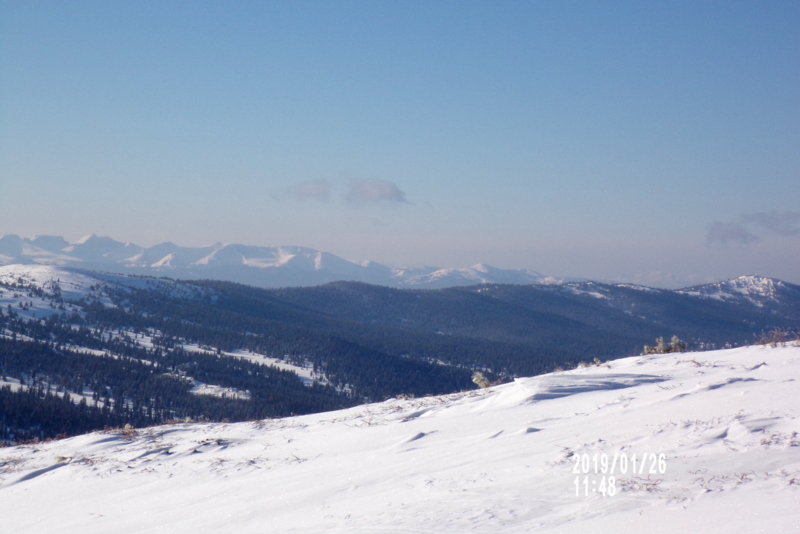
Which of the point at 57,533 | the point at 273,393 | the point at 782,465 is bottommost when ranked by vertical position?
the point at 273,393

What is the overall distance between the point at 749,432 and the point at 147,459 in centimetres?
1074

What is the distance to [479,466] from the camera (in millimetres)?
8656

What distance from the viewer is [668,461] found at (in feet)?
25.2

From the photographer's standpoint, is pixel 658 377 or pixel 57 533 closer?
pixel 57 533

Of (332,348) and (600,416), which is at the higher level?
(600,416)

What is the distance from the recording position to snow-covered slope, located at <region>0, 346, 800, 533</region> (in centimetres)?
668

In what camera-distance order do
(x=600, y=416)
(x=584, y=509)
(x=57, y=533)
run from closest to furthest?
(x=584, y=509) < (x=57, y=533) < (x=600, y=416)

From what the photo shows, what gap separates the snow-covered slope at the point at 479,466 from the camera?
263 inches

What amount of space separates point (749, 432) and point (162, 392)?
63600mm

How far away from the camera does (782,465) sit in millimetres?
7043

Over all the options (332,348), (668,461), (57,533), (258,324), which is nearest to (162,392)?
(332,348)

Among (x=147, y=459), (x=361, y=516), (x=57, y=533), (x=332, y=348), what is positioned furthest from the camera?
(x=332, y=348)

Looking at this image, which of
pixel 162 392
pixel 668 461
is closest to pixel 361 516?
pixel 668 461

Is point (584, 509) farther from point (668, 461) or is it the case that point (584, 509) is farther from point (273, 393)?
point (273, 393)
